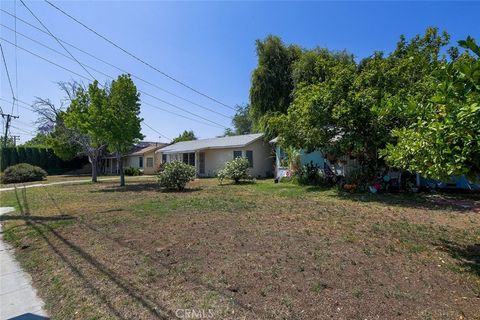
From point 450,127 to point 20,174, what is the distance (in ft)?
99.9

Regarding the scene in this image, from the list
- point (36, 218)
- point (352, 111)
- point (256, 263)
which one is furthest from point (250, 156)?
point (256, 263)

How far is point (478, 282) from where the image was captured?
4.07 m

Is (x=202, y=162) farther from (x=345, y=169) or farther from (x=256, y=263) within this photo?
(x=256, y=263)

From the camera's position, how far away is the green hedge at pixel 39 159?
3328 centimetres

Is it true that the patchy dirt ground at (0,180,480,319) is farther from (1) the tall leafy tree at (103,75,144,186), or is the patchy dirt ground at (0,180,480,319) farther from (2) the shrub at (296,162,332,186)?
(1) the tall leafy tree at (103,75,144,186)

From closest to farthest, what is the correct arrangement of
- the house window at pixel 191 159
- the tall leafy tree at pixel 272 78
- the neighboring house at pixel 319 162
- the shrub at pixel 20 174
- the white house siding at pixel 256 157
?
the neighboring house at pixel 319 162
the white house siding at pixel 256 157
the tall leafy tree at pixel 272 78
the shrub at pixel 20 174
the house window at pixel 191 159

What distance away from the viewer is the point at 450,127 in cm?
387

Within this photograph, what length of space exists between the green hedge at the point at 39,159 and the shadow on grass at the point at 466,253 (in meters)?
37.9

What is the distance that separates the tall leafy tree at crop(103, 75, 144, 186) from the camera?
58.7 feet

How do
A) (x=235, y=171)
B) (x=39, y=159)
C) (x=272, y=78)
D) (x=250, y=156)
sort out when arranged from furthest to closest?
(x=39, y=159)
(x=272, y=78)
(x=250, y=156)
(x=235, y=171)

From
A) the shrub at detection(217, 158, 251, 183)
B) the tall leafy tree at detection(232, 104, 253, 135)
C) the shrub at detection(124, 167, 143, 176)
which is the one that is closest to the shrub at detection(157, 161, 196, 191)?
the shrub at detection(217, 158, 251, 183)

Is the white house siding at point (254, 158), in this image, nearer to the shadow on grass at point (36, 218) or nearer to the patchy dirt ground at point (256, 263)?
the patchy dirt ground at point (256, 263)

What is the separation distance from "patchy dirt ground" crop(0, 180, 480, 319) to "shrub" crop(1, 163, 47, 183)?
67.4 feet

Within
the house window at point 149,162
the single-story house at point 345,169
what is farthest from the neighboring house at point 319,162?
the house window at point 149,162
